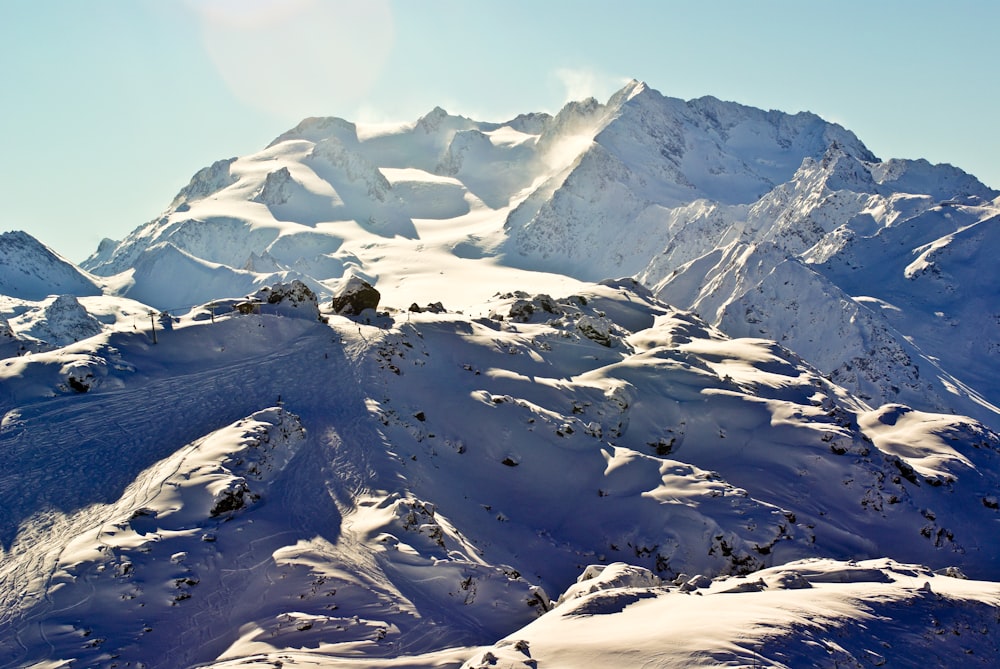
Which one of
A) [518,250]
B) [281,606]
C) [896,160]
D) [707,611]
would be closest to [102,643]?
[281,606]

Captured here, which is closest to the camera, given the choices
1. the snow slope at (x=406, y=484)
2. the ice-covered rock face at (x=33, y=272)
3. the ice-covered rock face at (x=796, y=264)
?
the snow slope at (x=406, y=484)

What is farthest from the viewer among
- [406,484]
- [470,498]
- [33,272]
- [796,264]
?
[33,272]

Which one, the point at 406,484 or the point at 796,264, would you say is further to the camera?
the point at 796,264

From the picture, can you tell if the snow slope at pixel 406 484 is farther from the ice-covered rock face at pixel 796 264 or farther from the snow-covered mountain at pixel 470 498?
the ice-covered rock face at pixel 796 264

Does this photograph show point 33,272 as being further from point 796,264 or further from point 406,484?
point 406,484

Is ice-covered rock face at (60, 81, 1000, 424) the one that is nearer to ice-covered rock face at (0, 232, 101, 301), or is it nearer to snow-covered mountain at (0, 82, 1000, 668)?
ice-covered rock face at (0, 232, 101, 301)

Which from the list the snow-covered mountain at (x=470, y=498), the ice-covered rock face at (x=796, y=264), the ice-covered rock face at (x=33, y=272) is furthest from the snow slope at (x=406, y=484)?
the ice-covered rock face at (x=33, y=272)

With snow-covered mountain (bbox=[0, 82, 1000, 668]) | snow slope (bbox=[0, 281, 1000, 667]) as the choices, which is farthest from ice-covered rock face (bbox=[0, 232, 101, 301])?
snow slope (bbox=[0, 281, 1000, 667])

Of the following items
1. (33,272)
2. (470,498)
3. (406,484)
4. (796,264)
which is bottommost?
(470,498)

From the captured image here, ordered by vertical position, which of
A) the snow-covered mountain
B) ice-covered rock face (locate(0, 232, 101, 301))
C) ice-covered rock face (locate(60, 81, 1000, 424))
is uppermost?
ice-covered rock face (locate(60, 81, 1000, 424))

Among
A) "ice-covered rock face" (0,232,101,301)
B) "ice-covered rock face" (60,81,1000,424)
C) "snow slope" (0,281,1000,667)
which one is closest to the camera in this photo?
"snow slope" (0,281,1000,667)

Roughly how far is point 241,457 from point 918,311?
371ft

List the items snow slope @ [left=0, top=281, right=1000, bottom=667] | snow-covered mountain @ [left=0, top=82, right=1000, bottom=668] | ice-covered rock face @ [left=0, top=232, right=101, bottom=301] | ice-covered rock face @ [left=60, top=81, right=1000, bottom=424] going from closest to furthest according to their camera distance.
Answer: snow-covered mountain @ [left=0, top=82, right=1000, bottom=668], snow slope @ [left=0, top=281, right=1000, bottom=667], ice-covered rock face @ [left=60, top=81, right=1000, bottom=424], ice-covered rock face @ [left=0, top=232, right=101, bottom=301]

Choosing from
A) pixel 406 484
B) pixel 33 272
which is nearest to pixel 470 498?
pixel 406 484
